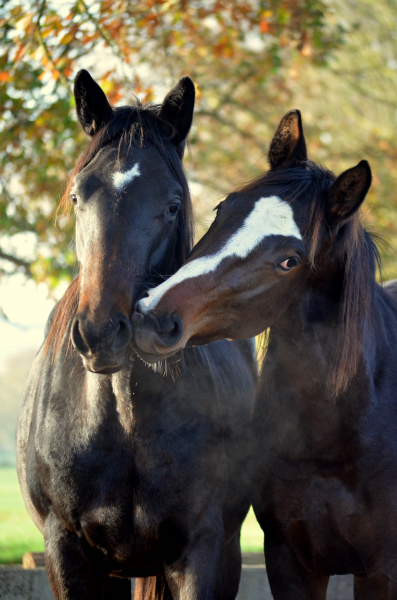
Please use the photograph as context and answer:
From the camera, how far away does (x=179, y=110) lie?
298 centimetres

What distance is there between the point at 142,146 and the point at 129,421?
1233 millimetres

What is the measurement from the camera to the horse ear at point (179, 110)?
2.95m

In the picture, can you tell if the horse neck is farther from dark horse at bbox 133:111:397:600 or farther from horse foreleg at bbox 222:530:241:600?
horse foreleg at bbox 222:530:241:600

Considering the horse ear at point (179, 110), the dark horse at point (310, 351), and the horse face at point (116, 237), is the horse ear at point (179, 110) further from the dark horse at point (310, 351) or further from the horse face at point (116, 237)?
the dark horse at point (310, 351)

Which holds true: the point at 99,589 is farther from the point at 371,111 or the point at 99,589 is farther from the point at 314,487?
the point at 371,111

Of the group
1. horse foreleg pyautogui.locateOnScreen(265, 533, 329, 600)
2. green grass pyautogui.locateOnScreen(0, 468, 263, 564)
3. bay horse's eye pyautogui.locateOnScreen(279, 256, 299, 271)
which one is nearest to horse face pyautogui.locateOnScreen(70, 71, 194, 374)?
bay horse's eye pyautogui.locateOnScreen(279, 256, 299, 271)

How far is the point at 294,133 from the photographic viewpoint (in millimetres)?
2928

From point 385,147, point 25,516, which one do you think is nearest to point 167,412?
point 25,516

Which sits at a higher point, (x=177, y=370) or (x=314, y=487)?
(x=177, y=370)

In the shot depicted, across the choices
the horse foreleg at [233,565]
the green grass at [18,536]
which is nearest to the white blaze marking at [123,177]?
the horse foreleg at [233,565]

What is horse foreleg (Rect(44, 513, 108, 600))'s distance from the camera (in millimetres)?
2689

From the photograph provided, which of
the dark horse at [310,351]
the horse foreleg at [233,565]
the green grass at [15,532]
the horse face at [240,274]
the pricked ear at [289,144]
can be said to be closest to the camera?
the horse face at [240,274]

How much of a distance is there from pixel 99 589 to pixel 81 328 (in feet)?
4.32

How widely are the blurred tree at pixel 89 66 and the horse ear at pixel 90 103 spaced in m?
1.25
